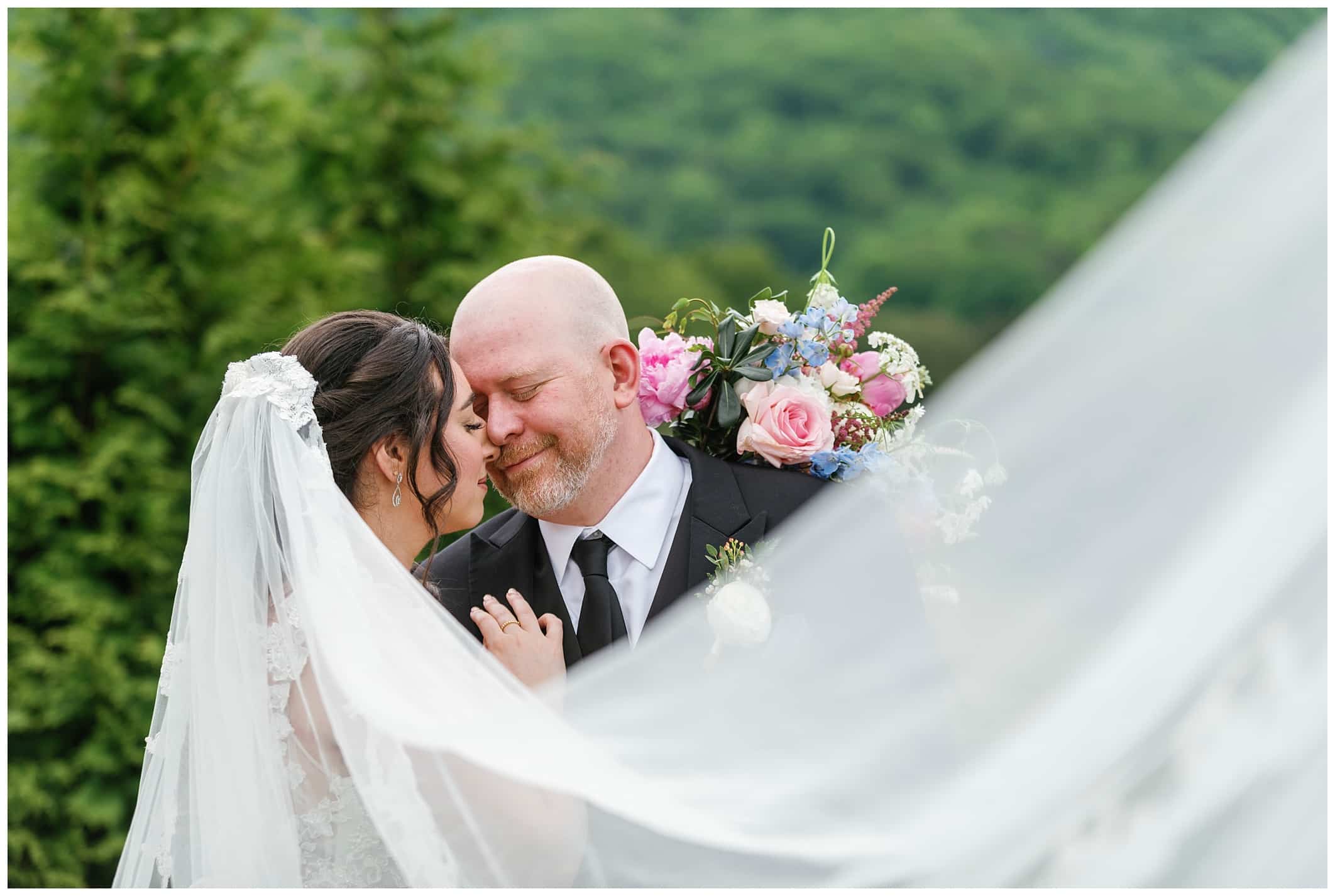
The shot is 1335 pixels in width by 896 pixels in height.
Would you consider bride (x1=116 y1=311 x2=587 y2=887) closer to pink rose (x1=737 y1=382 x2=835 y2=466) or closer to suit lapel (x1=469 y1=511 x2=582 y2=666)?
suit lapel (x1=469 y1=511 x2=582 y2=666)

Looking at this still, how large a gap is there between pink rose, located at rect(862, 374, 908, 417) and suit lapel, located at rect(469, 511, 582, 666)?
1.16 metres

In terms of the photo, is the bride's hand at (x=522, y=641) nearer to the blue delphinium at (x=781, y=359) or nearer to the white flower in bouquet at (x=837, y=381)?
the blue delphinium at (x=781, y=359)

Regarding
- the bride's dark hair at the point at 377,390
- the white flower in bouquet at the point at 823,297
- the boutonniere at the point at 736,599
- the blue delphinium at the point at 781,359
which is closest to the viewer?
the boutonniere at the point at 736,599

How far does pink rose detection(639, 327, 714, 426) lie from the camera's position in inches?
159

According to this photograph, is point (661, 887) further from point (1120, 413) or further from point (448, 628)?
point (1120, 413)

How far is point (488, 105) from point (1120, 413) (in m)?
6.44

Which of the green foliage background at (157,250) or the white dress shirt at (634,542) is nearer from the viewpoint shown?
the white dress shirt at (634,542)

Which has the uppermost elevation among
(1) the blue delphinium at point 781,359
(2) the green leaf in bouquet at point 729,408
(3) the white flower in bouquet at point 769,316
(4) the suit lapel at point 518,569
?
(3) the white flower in bouquet at point 769,316

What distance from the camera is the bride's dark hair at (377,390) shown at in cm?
309

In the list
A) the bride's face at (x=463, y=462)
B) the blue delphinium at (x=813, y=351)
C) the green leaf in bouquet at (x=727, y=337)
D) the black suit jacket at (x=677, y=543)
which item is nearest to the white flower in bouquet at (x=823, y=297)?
the blue delphinium at (x=813, y=351)

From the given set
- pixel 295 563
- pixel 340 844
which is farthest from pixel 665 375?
pixel 340 844

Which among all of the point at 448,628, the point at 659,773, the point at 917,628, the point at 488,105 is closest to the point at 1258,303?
the point at 917,628

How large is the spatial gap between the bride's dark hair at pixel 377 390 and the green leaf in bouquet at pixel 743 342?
3.48 ft

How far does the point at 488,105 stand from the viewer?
7.84 meters
